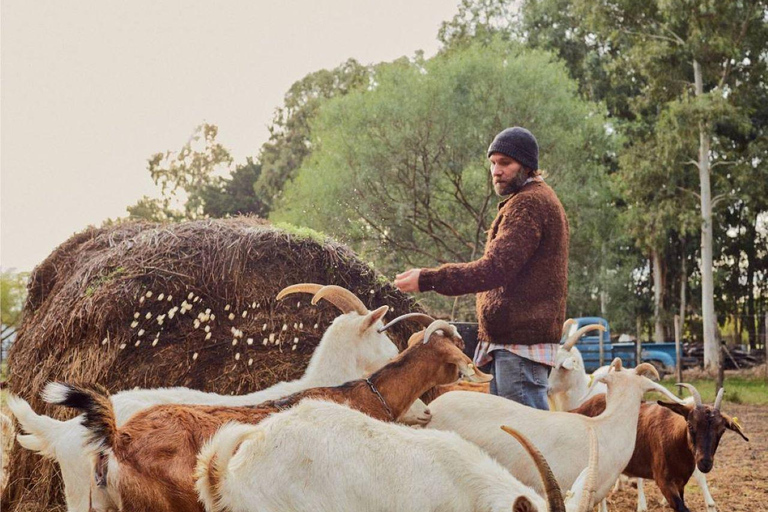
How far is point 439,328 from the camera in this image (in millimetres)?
5625

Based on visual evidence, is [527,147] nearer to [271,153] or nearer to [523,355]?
[523,355]

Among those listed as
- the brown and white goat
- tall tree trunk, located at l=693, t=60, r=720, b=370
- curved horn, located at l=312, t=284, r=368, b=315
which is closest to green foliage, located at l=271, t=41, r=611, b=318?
tall tree trunk, located at l=693, t=60, r=720, b=370

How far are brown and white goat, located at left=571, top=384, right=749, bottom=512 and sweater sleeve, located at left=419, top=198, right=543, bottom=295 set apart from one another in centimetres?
259

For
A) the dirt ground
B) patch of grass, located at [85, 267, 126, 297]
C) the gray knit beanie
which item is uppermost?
the gray knit beanie

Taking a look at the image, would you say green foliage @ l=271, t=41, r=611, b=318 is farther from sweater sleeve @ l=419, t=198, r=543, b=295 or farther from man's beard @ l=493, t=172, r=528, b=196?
sweater sleeve @ l=419, t=198, r=543, b=295

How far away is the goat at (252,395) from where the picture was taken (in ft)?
16.1

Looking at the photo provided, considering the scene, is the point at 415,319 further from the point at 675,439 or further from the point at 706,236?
the point at 706,236

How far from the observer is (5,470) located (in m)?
6.90

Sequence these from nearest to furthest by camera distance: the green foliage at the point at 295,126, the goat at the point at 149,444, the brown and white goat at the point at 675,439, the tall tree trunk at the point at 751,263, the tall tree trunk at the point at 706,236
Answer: the goat at the point at 149,444 < the brown and white goat at the point at 675,439 < the tall tree trunk at the point at 706,236 < the tall tree trunk at the point at 751,263 < the green foliage at the point at 295,126

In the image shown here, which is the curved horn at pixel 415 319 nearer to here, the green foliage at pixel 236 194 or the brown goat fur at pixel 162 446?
the brown goat fur at pixel 162 446

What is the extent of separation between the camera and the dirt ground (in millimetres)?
8447

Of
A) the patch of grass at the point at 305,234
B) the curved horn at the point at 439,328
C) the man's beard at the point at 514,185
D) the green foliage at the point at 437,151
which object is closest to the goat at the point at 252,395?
the curved horn at the point at 439,328

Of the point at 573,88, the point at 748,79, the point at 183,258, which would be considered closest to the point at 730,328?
the point at 748,79

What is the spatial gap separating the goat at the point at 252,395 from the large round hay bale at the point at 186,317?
2.88ft
